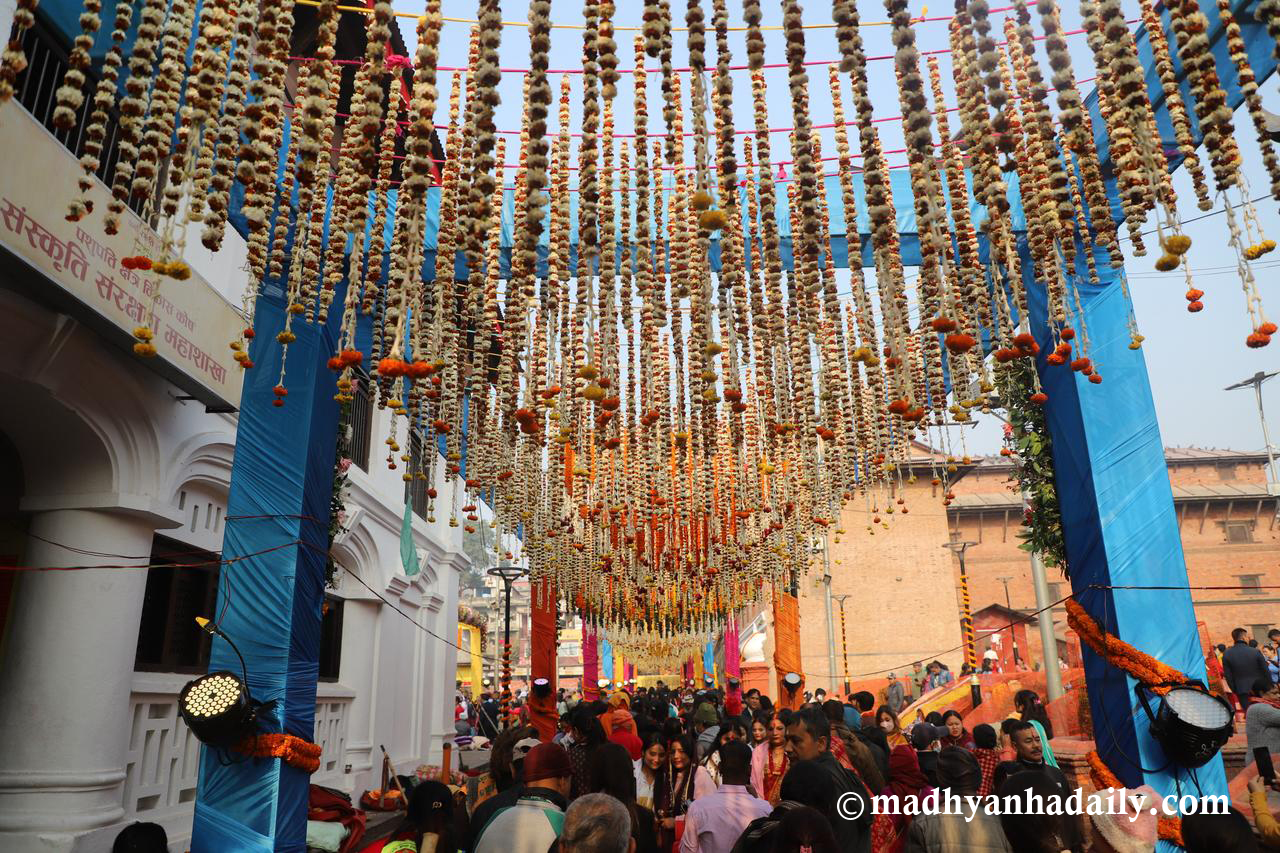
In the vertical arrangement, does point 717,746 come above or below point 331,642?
below

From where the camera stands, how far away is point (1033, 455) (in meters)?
7.74

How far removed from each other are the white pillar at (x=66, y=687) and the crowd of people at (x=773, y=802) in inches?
122

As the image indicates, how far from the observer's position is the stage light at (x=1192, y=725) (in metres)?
5.84

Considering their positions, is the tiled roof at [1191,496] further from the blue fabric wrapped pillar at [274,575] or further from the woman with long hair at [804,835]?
the woman with long hair at [804,835]

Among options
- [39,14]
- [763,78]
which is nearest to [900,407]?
[763,78]

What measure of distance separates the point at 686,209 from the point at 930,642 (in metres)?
30.6

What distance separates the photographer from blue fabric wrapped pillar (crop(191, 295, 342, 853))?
5.96 meters

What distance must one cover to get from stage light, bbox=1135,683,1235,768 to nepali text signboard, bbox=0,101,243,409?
692 cm

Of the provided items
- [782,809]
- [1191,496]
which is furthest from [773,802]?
[1191,496]

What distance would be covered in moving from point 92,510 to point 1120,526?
8132 mm

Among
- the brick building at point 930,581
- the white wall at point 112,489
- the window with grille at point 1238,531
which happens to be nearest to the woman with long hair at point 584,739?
the white wall at point 112,489

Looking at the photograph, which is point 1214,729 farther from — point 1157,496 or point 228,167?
point 228,167

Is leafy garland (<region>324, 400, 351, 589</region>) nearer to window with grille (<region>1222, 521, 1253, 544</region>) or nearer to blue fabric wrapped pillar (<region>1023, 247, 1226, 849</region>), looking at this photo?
blue fabric wrapped pillar (<region>1023, 247, 1226, 849</region>)

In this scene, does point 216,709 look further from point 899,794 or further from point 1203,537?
point 1203,537
